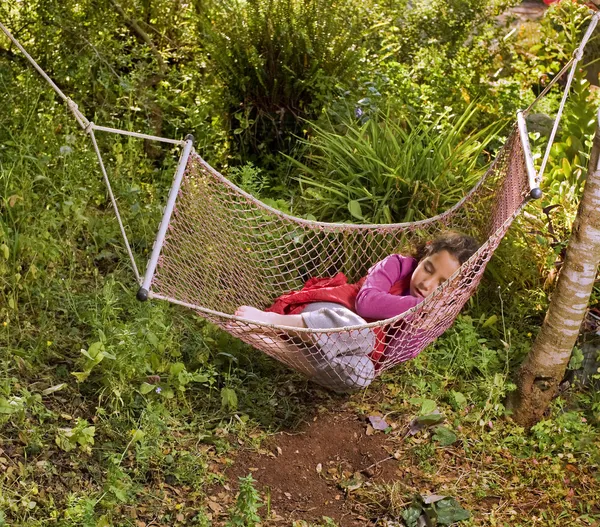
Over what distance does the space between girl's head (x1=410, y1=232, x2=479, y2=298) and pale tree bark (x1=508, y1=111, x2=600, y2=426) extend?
1.05ft

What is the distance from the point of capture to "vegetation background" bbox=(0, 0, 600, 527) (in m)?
2.59

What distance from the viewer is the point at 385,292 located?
2992 millimetres

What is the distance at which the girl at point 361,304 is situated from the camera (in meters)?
2.64

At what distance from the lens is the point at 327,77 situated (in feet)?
13.0

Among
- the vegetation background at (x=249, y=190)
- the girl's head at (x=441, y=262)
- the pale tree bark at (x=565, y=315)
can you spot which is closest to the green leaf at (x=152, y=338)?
the vegetation background at (x=249, y=190)

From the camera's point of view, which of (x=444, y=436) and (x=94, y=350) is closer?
(x=94, y=350)

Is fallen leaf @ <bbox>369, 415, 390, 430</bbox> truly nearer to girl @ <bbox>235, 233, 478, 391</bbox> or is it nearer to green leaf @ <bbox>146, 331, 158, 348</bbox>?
girl @ <bbox>235, 233, 478, 391</bbox>

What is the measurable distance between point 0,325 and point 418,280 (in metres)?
1.38

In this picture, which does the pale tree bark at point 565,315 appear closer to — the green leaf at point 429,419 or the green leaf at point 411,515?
the green leaf at point 429,419

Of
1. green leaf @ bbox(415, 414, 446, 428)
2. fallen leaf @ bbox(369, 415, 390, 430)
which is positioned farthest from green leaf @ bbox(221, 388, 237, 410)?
green leaf @ bbox(415, 414, 446, 428)

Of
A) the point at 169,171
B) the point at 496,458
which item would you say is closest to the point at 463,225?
the point at 496,458

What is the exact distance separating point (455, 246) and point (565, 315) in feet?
1.36

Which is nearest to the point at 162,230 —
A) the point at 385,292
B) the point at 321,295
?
the point at 321,295

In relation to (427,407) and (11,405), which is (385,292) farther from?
(11,405)
